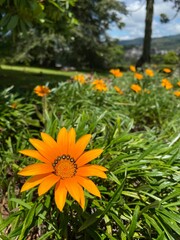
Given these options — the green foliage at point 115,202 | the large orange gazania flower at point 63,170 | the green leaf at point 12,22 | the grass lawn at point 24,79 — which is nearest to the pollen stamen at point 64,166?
the large orange gazania flower at point 63,170

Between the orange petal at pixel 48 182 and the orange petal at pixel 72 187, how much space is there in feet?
0.14

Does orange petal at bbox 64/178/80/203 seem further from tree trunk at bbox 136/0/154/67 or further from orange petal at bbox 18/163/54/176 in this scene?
tree trunk at bbox 136/0/154/67

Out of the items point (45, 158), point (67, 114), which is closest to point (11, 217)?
point (45, 158)

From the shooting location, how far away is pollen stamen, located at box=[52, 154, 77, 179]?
1.45m

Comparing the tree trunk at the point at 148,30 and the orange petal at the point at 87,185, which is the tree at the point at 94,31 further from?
the orange petal at the point at 87,185

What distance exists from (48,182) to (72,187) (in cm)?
9

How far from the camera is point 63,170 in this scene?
4.81 feet

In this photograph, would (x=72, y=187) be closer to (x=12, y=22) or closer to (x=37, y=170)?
(x=37, y=170)

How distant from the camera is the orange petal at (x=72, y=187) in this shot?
1.37 metres

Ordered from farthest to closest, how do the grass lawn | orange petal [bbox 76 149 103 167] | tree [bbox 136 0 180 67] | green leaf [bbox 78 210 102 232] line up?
tree [bbox 136 0 180 67] < the grass lawn < green leaf [bbox 78 210 102 232] < orange petal [bbox 76 149 103 167]

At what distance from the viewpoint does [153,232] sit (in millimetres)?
1919

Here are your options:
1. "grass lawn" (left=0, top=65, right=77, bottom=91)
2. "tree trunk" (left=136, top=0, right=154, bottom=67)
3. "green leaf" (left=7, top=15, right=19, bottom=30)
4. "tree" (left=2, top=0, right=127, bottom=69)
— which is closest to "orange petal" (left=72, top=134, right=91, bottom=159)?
"green leaf" (left=7, top=15, right=19, bottom=30)

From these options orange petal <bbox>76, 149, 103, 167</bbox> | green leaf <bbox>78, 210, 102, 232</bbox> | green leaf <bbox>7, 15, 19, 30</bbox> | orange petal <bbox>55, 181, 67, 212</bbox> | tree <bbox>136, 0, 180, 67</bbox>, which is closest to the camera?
orange petal <bbox>55, 181, 67, 212</bbox>

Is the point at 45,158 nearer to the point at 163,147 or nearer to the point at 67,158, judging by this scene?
the point at 67,158
